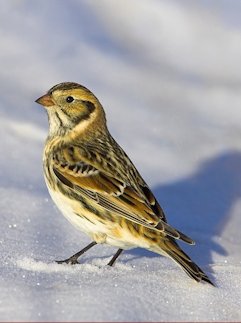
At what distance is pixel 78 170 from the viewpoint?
18.9 ft

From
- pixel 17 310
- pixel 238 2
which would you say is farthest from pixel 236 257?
pixel 238 2

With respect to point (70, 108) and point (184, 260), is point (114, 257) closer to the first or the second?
point (184, 260)

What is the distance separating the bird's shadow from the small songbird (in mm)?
625

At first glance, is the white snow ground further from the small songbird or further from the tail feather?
the small songbird

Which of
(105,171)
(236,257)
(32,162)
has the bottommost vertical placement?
(32,162)

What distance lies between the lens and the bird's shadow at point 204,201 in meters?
6.67

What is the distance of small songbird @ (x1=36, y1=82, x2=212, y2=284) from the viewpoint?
5438mm

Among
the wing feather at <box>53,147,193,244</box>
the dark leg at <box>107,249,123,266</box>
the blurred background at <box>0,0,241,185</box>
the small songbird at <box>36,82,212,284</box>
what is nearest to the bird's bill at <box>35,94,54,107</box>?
the small songbird at <box>36,82,212,284</box>

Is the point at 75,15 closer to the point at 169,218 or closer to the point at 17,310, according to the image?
the point at 169,218

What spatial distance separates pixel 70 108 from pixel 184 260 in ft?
4.60

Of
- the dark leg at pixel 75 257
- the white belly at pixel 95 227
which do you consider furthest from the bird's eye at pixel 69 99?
the dark leg at pixel 75 257

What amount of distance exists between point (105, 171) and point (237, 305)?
4.09 feet

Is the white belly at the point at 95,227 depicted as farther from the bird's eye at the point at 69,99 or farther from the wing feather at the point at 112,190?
the bird's eye at the point at 69,99

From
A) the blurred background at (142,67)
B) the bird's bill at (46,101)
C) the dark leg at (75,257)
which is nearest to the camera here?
the dark leg at (75,257)
